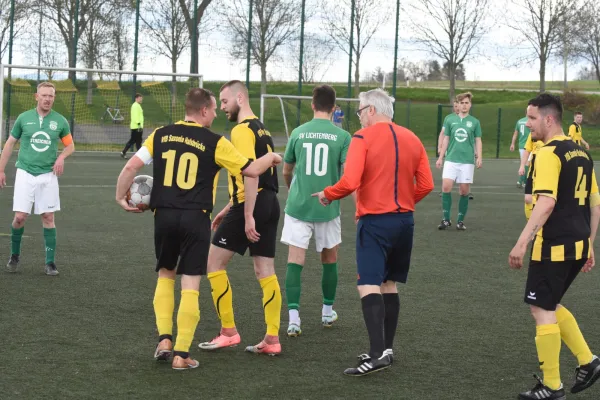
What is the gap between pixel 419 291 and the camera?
356 inches

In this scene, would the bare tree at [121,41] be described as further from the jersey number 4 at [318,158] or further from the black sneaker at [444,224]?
the jersey number 4 at [318,158]

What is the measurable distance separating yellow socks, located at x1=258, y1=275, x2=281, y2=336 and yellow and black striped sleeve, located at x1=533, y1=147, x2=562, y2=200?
2.17m

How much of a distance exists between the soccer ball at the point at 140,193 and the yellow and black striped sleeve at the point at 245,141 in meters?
0.67

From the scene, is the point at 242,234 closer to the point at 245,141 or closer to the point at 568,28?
the point at 245,141

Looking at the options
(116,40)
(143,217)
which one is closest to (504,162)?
(116,40)

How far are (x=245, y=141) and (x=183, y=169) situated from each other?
0.67 m

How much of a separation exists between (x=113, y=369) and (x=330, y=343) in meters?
1.76

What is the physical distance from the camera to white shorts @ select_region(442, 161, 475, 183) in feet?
47.4

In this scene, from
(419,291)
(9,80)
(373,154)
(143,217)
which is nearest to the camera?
(373,154)

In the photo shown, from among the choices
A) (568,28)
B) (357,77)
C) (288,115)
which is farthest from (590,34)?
(288,115)

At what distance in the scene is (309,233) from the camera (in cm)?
720

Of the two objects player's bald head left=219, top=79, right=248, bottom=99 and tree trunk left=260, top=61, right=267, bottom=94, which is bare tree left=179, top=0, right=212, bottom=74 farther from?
player's bald head left=219, top=79, right=248, bottom=99

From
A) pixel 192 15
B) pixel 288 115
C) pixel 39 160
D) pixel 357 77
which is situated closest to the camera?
pixel 39 160

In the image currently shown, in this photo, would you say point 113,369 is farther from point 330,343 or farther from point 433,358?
point 433,358
